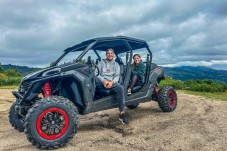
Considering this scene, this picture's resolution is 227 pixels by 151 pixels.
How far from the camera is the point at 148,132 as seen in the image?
577 centimetres

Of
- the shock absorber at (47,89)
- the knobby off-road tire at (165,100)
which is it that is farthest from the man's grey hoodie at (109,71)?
the knobby off-road tire at (165,100)

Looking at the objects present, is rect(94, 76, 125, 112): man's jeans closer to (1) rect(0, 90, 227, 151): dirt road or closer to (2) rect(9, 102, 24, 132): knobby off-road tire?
(1) rect(0, 90, 227, 151): dirt road

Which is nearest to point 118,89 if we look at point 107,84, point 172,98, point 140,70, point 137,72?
point 107,84

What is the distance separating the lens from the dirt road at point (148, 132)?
486 cm

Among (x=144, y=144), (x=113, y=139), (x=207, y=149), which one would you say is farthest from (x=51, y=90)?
(x=207, y=149)

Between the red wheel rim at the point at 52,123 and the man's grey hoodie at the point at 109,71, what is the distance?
188 centimetres

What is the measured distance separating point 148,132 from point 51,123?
207 cm

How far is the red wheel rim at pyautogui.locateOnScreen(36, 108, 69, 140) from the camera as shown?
479 cm

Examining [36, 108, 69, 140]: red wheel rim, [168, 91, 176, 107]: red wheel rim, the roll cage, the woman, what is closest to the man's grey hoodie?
the roll cage

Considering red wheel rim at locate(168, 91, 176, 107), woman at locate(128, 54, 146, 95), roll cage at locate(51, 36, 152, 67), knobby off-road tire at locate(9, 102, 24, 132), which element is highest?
roll cage at locate(51, 36, 152, 67)

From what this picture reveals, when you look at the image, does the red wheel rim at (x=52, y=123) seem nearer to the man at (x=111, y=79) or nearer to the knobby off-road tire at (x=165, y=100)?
the man at (x=111, y=79)

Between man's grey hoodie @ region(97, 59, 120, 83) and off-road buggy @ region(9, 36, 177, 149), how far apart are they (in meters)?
0.18

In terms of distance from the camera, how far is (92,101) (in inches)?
238

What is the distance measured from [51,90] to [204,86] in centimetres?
1253
